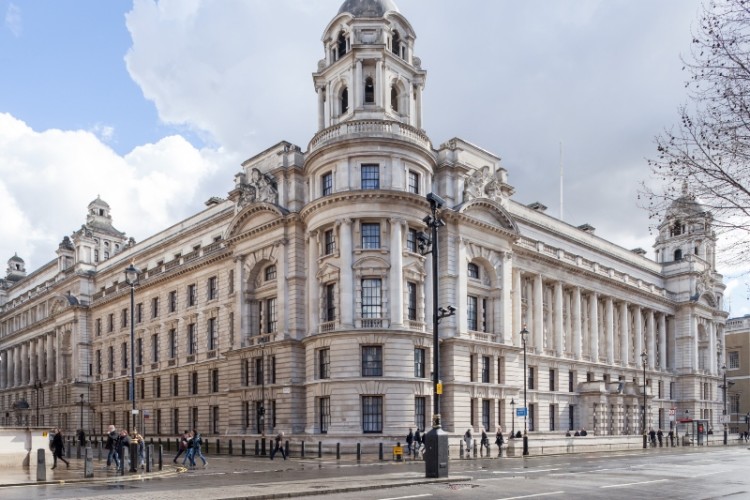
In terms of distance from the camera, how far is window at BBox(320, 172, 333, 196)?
4903cm

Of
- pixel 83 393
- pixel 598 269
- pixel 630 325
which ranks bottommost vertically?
pixel 83 393

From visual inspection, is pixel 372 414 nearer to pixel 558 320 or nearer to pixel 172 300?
pixel 558 320

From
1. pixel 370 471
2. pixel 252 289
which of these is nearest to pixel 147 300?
pixel 252 289

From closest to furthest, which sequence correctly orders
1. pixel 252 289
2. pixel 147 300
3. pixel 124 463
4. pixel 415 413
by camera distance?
pixel 124 463
pixel 415 413
pixel 252 289
pixel 147 300

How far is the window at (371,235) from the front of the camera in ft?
155

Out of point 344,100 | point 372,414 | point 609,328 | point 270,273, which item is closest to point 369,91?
Result: point 344,100

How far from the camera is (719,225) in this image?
50.5 ft

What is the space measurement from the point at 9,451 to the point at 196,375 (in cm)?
3254

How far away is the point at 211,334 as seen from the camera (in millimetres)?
61719

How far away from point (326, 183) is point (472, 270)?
12.5 metres

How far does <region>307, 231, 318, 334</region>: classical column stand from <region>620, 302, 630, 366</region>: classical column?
134ft

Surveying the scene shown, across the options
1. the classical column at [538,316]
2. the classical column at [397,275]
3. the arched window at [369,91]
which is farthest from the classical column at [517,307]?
the arched window at [369,91]

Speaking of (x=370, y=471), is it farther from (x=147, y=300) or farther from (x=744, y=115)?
(x=147, y=300)

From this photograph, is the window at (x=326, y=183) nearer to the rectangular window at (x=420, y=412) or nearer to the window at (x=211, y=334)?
the rectangular window at (x=420, y=412)
